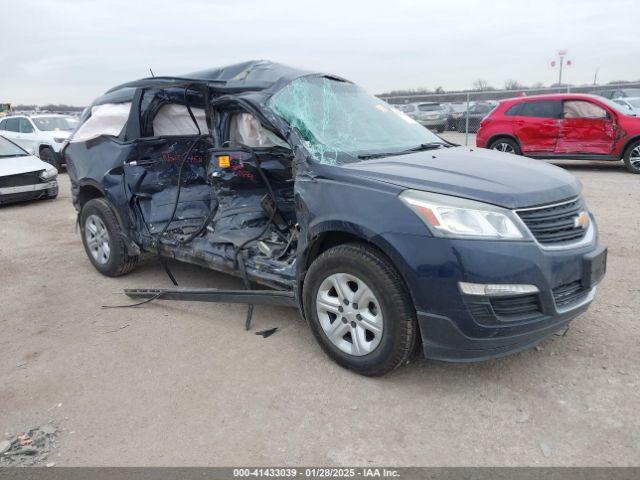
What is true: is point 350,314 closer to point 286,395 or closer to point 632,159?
point 286,395

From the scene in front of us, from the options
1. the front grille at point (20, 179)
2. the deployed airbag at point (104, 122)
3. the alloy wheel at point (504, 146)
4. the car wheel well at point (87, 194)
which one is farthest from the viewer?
the alloy wheel at point (504, 146)

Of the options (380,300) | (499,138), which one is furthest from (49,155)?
→ (380,300)

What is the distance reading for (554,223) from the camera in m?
2.88

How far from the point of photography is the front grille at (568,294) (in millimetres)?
2797

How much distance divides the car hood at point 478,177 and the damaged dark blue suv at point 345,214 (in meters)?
0.01

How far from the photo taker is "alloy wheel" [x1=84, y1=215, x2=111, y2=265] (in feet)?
17.3

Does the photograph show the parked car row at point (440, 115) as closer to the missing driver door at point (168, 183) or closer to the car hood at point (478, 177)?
the missing driver door at point (168, 183)

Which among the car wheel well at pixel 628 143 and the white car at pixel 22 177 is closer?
the white car at pixel 22 177

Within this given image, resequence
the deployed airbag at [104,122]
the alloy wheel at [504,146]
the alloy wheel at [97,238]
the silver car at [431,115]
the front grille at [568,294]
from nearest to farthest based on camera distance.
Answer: the front grille at [568,294] → the deployed airbag at [104,122] → the alloy wheel at [97,238] → the alloy wheel at [504,146] → the silver car at [431,115]

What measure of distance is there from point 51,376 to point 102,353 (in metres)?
0.37

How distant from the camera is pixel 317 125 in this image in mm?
3678

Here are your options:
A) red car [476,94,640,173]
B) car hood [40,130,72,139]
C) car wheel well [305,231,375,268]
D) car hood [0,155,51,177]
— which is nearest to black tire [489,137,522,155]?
red car [476,94,640,173]

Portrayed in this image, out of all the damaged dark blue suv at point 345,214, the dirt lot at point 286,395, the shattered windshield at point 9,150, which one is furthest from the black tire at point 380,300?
the shattered windshield at point 9,150

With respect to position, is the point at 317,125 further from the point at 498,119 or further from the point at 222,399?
the point at 498,119
